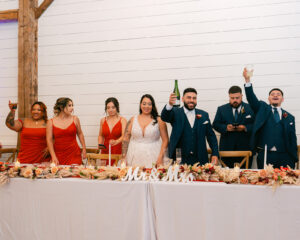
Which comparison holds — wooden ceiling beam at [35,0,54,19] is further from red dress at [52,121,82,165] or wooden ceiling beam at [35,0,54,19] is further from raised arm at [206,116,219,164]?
raised arm at [206,116,219,164]

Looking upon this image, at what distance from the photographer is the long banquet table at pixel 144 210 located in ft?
5.59

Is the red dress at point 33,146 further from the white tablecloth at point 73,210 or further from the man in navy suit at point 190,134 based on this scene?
the man in navy suit at point 190,134

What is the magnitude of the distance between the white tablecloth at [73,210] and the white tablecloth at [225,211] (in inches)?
5.9

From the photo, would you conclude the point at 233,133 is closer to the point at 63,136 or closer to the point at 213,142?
the point at 213,142

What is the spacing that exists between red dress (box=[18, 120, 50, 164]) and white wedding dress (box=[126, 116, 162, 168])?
44.4 inches

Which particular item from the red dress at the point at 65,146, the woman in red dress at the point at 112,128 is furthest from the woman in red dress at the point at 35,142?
the woman in red dress at the point at 112,128

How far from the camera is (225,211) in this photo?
1742 mm

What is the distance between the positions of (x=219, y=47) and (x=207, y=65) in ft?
1.07

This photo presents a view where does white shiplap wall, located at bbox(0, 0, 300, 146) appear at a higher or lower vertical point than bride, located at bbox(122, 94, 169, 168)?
higher

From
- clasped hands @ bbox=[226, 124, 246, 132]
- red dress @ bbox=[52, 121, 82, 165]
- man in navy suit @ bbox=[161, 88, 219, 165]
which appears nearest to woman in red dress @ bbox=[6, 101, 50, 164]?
red dress @ bbox=[52, 121, 82, 165]

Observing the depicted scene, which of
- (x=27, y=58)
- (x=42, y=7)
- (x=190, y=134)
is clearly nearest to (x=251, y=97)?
(x=190, y=134)

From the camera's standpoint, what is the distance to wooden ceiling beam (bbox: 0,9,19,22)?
4938 millimetres

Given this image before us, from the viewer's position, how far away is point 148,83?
4582 millimetres

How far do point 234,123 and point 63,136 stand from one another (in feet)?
→ 6.89
